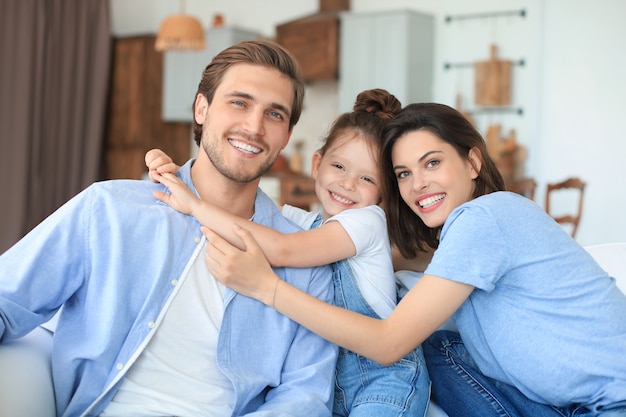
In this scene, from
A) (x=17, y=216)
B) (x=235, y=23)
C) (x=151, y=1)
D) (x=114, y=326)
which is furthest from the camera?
(x=151, y=1)

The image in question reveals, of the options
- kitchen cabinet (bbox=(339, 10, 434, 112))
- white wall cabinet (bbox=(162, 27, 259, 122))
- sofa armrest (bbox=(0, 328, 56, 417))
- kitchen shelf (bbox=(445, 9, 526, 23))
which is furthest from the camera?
white wall cabinet (bbox=(162, 27, 259, 122))

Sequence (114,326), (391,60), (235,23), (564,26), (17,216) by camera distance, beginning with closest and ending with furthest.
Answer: (114,326) → (564,26) → (391,60) → (17,216) → (235,23)

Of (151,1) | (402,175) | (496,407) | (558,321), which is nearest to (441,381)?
(496,407)

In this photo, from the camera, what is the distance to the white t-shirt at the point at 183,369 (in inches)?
63.7

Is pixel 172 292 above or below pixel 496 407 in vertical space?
above

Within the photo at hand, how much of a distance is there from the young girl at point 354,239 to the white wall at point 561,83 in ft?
13.0

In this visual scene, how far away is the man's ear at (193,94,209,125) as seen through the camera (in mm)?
1968

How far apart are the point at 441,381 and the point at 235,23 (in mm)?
6196

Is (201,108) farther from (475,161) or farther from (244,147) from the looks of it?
(475,161)

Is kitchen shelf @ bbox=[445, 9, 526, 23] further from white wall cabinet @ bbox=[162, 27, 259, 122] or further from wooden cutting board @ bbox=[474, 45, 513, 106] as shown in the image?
white wall cabinet @ bbox=[162, 27, 259, 122]

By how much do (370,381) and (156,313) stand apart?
21.5 inches

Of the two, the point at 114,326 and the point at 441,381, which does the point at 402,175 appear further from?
the point at 114,326

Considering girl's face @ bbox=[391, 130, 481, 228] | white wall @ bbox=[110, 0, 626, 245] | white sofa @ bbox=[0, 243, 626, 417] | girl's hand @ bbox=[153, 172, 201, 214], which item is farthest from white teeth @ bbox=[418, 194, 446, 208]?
white wall @ bbox=[110, 0, 626, 245]

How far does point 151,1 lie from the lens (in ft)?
26.6
